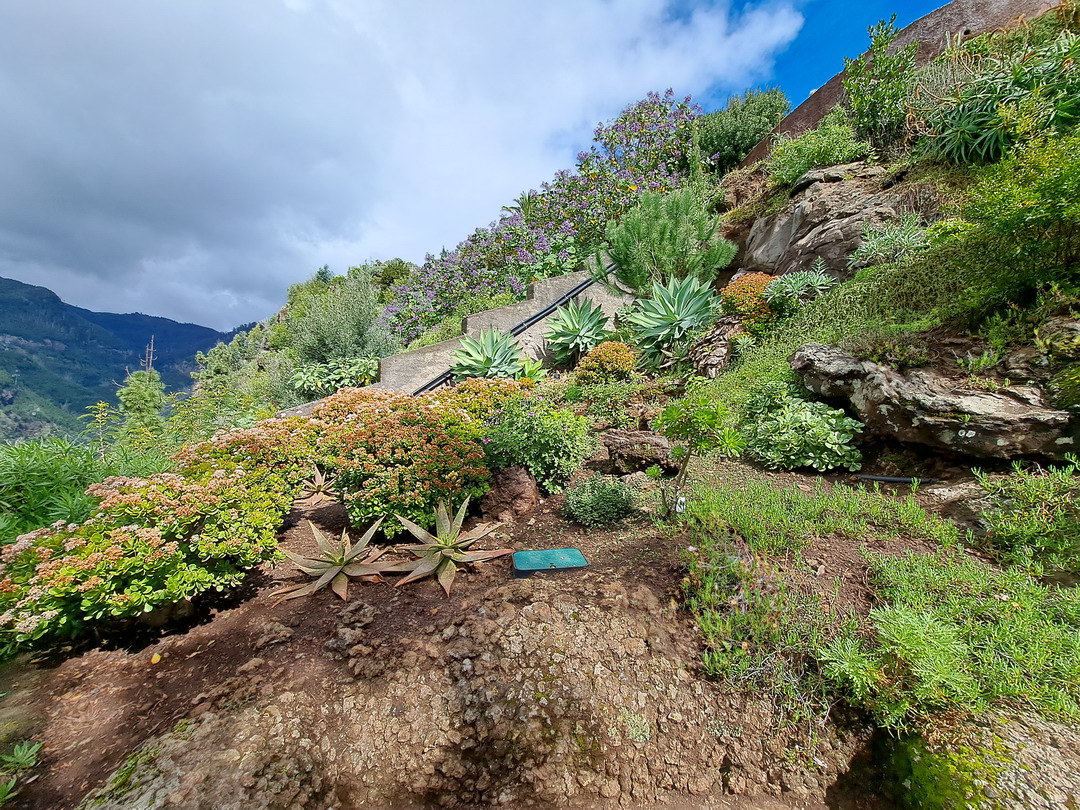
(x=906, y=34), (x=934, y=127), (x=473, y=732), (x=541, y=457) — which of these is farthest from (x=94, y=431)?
(x=906, y=34)

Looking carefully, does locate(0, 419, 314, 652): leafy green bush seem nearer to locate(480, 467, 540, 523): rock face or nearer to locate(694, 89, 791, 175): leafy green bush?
locate(480, 467, 540, 523): rock face

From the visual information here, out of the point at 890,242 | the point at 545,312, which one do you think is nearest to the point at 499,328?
the point at 545,312

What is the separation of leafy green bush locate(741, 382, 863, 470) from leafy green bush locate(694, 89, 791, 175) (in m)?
9.83

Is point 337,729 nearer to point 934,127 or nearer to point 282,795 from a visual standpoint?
point 282,795

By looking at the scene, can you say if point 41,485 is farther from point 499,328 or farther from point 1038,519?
point 499,328

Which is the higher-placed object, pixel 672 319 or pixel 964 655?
pixel 672 319

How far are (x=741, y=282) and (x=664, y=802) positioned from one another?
6.59m

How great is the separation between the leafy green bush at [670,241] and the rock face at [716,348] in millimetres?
1630

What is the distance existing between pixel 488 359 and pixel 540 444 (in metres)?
3.61

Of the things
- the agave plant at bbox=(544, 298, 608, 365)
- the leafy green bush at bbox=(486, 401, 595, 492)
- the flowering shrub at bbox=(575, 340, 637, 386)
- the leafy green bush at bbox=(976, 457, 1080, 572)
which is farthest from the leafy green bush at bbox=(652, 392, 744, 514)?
the agave plant at bbox=(544, 298, 608, 365)

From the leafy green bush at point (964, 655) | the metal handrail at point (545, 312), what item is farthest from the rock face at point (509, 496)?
the metal handrail at point (545, 312)

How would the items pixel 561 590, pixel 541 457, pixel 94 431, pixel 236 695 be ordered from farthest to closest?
pixel 94 431 → pixel 541 457 → pixel 561 590 → pixel 236 695

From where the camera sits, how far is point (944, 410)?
3.04 metres

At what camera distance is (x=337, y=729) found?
164 cm
